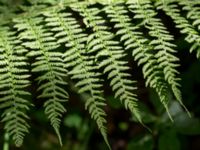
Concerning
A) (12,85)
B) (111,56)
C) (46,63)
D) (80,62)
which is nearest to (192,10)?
(111,56)

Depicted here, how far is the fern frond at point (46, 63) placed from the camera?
1.17m

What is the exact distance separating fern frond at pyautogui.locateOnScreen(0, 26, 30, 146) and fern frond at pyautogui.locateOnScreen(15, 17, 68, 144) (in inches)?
1.8

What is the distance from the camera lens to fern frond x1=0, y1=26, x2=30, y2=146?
45.1 inches

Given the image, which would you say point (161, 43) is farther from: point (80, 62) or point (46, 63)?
point (46, 63)

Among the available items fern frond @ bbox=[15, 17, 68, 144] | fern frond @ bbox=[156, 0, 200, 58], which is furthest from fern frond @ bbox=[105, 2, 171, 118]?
fern frond @ bbox=[15, 17, 68, 144]

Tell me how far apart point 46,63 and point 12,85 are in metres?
0.14

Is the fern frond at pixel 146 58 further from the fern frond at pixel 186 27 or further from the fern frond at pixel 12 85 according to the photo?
the fern frond at pixel 12 85

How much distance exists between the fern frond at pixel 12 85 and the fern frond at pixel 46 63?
1.8 inches

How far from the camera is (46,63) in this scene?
4.17 feet

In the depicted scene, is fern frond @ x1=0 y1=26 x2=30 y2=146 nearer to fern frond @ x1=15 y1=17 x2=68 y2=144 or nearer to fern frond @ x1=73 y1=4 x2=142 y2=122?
fern frond @ x1=15 y1=17 x2=68 y2=144

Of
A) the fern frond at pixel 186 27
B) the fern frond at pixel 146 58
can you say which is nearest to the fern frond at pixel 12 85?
the fern frond at pixel 146 58

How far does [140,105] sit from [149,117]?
0.29 ft

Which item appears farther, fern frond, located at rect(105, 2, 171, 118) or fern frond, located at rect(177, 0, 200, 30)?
fern frond, located at rect(177, 0, 200, 30)

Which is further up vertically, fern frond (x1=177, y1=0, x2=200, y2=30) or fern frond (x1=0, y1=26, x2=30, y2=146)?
fern frond (x1=177, y1=0, x2=200, y2=30)
